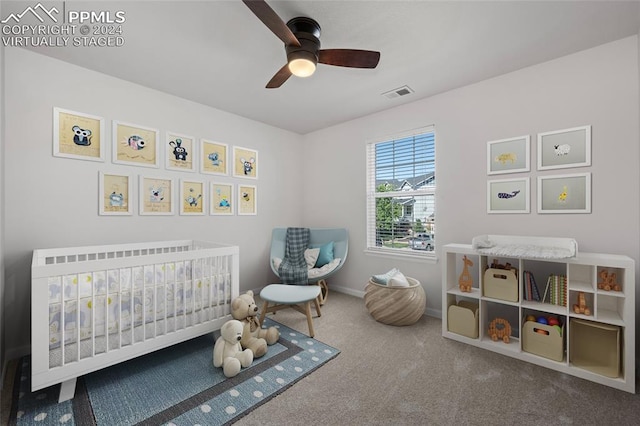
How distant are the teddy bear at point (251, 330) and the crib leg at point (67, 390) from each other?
3.19 ft

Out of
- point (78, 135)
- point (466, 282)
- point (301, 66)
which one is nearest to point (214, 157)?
point (78, 135)

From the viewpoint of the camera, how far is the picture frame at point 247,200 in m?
3.39

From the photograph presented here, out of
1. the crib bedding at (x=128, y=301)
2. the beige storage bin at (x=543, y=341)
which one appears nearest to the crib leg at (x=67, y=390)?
the crib bedding at (x=128, y=301)

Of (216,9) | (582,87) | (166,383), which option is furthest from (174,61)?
(582,87)

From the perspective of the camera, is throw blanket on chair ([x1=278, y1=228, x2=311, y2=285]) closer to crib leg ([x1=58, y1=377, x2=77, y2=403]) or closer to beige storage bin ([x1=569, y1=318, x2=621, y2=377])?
crib leg ([x1=58, y1=377, x2=77, y2=403])

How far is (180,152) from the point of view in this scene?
2844 mm

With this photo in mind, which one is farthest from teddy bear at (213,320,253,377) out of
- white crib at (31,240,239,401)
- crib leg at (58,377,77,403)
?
crib leg at (58,377,77,403)

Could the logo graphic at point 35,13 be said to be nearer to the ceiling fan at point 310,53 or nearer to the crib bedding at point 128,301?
the ceiling fan at point 310,53

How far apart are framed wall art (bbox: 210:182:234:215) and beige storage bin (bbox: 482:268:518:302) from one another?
283 cm

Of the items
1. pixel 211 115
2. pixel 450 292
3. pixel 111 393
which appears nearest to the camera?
pixel 111 393

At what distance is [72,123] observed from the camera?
2.21 meters

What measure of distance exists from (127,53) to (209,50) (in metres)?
0.67

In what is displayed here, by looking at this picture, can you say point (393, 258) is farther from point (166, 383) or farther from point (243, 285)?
point (166, 383)

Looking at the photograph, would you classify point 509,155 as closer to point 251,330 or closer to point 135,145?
point 251,330
